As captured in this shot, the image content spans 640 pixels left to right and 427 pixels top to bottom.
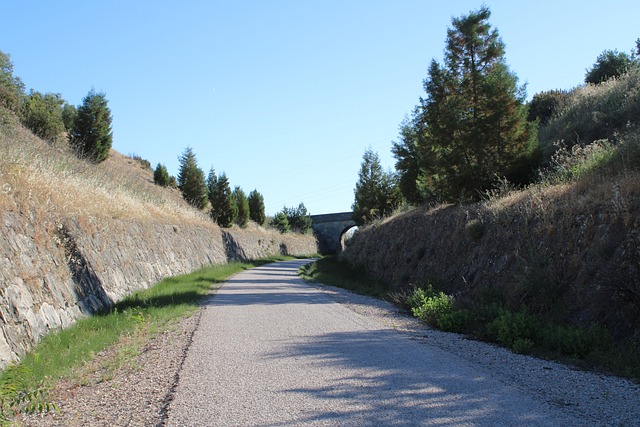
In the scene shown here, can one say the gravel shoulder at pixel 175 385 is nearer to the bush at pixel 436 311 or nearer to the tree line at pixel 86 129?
the bush at pixel 436 311

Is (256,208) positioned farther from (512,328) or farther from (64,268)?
(512,328)

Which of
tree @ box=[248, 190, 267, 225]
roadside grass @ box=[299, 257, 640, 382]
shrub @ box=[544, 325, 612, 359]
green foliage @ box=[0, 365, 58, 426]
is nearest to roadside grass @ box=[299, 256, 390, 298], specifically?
roadside grass @ box=[299, 257, 640, 382]

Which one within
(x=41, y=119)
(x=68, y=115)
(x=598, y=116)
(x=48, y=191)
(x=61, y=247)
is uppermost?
(x=68, y=115)

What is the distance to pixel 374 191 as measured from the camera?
38969mm

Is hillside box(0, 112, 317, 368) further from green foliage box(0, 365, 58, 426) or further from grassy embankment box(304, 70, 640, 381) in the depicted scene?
grassy embankment box(304, 70, 640, 381)

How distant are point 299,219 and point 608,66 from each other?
57741mm

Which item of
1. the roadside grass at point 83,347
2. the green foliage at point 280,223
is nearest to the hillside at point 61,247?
the roadside grass at point 83,347

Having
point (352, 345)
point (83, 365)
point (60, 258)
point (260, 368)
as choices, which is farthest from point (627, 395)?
point (60, 258)

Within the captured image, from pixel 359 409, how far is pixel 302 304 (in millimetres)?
8164

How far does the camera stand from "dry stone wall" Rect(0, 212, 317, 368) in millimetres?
7210

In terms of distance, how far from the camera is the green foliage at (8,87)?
24266 millimetres

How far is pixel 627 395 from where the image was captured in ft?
16.0

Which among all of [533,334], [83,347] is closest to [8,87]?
[83,347]

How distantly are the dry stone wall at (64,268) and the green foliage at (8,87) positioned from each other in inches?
492
